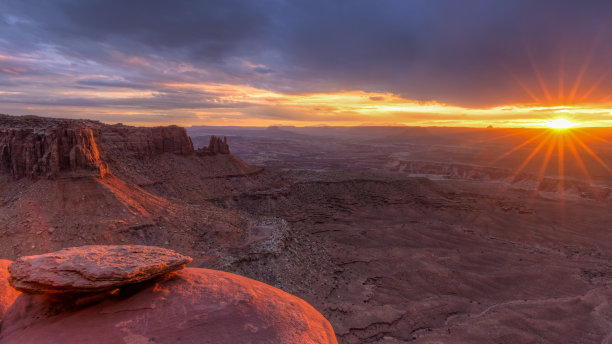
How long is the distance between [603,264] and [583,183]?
2474 inches

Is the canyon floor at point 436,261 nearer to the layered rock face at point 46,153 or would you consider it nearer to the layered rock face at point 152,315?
the layered rock face at point 152,315

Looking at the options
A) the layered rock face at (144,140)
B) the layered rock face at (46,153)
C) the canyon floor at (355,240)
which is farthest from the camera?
the layered rock face at (144,140)

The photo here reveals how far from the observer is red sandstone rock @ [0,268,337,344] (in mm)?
7316

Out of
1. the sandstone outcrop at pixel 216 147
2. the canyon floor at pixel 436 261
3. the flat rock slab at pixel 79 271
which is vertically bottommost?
the canyon floor at pixel 436 261

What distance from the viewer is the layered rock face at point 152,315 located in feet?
24.1

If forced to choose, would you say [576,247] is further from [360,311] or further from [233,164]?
[233,164]

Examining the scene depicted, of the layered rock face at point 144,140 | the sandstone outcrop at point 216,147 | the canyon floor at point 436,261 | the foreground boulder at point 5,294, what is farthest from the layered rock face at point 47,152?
the sandstone outcrop at point 216,147

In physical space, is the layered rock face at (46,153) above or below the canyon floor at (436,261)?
above

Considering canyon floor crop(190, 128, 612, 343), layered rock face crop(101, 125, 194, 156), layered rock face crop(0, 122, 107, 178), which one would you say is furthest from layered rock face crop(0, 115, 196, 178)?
canyon floor crop(190, 128, 612, 343)

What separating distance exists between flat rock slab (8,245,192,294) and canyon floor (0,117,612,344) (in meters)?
14.0

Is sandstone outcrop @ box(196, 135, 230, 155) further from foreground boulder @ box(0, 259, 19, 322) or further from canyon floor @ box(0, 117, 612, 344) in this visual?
foreground boulder @ box(0, 259, 19, 322)

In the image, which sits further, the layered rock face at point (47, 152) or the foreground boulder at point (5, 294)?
the layered rock face at point (47, 152)

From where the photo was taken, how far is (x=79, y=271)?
768 cm

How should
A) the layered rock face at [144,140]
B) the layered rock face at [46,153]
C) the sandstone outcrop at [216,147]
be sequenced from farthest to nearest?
the sandstone outcrop at [216,147], the layered rock face at [144,140], the layered rock face at [46,153]
